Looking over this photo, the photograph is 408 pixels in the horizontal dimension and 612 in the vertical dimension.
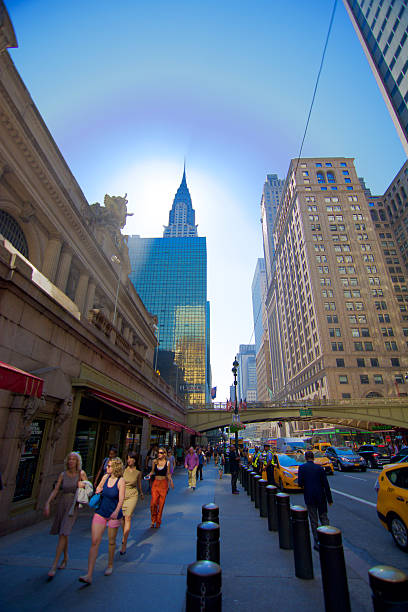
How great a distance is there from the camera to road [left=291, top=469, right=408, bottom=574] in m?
5.49

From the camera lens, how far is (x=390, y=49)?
38500 millimetres

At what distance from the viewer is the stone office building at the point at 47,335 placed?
22.7 ft

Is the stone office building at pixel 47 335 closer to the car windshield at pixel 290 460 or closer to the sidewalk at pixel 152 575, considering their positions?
the sidewalk at pixel 152 575

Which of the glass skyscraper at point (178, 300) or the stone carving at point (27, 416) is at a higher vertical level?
the glass skyscraper at point (178, 300)

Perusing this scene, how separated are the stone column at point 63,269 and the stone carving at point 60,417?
1075 centimetres

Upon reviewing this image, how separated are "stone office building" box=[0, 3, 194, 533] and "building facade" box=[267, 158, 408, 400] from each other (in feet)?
177

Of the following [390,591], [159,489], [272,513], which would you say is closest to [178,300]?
[159,489]

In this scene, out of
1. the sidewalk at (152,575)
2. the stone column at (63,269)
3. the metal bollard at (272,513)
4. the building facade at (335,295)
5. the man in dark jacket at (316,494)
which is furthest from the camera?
the building facade at (335,295)

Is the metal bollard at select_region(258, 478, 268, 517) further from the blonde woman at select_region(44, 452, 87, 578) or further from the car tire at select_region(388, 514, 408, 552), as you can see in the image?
the blonde woman at select_region(44, 452, 87, 578)

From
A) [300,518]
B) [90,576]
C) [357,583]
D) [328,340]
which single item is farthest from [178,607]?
[328,340]

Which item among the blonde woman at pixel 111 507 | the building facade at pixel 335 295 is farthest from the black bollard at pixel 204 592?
the building facade at pixel 335 295

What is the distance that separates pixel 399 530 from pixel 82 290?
2060cm

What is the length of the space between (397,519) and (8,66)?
2165cm

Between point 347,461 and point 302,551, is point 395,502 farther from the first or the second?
point 347,461
